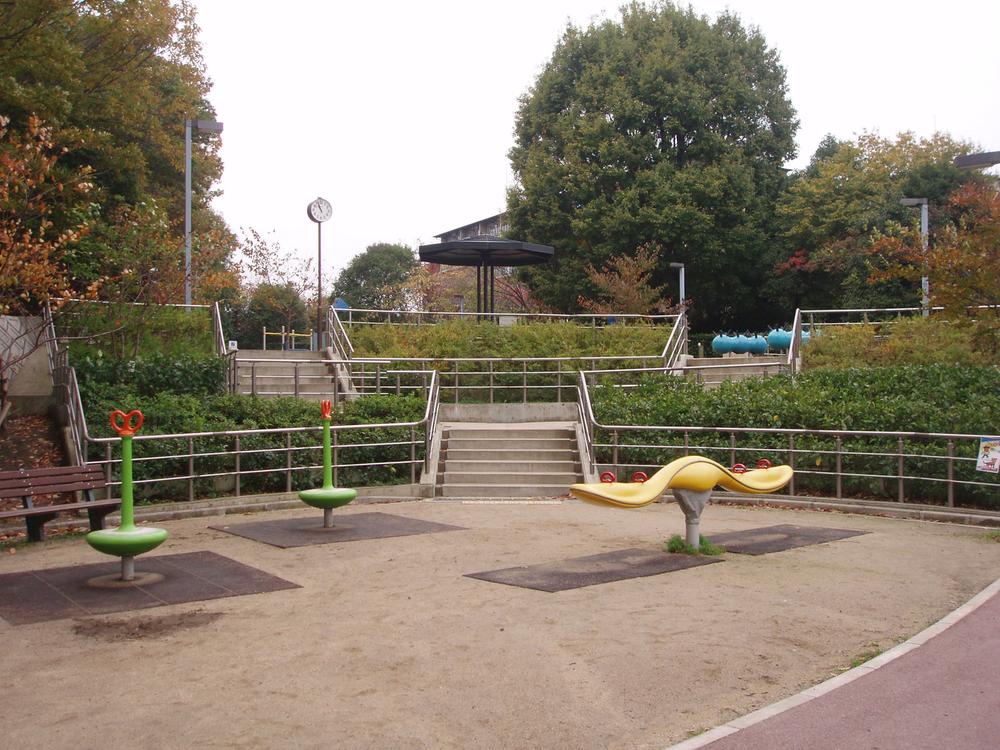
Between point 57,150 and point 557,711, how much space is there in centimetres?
1756

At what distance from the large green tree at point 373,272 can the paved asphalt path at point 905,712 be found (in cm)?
6830

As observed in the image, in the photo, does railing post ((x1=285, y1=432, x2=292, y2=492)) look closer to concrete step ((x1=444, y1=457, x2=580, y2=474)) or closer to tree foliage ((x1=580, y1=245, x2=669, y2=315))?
concrete step ((x1=444, y1=457, x2=580, y2=474))

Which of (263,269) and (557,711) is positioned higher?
(263,269)

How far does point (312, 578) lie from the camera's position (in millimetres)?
8836

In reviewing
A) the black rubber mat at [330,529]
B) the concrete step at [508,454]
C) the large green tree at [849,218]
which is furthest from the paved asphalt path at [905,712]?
the large green tree at [849,218]

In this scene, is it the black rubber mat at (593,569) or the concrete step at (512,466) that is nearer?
the black rubber mat at (593,569)

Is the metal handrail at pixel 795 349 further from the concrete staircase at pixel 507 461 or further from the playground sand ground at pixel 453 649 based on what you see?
the playground sand ground at pixel 453 649

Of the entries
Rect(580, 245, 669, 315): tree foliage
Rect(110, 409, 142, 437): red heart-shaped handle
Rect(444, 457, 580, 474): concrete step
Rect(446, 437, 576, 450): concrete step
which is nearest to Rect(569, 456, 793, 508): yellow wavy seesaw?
Rect(110, 409, 142, 437): red heart-shaped handle

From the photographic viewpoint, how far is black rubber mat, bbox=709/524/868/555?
10.5 meters

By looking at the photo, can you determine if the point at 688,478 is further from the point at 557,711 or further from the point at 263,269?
the point at 263,269

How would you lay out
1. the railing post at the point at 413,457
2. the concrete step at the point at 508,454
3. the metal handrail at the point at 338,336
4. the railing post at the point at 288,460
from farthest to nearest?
1. the metal handrail at the point at 338,336
2. the concrete step at the point at 508,454
3. the railing post at the point at 413,457
4. the railing post at the point at 288,460

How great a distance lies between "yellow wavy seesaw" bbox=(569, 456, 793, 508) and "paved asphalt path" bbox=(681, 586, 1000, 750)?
127 inches

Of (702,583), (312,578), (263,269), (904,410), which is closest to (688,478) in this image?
(702,583)

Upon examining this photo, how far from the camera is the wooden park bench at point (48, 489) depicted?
1022 cm
